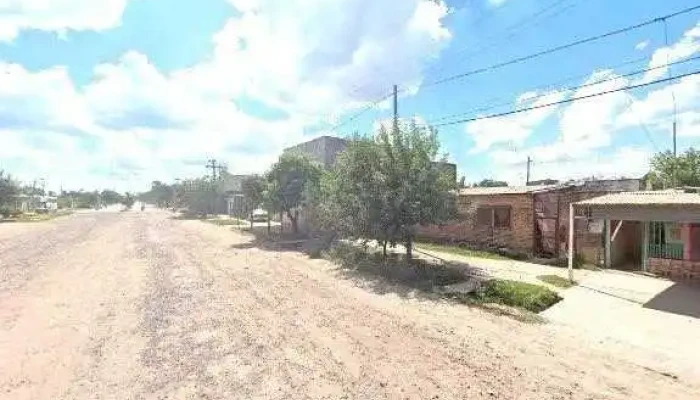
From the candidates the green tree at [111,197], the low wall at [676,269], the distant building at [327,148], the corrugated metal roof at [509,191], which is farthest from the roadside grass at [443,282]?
the green tree at [111,197]

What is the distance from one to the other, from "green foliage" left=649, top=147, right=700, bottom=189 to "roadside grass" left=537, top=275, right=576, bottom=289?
16.9 metres

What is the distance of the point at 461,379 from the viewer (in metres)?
6.90

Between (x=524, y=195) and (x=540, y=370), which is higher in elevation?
(x=524, y=195)

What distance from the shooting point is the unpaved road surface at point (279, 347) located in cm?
661

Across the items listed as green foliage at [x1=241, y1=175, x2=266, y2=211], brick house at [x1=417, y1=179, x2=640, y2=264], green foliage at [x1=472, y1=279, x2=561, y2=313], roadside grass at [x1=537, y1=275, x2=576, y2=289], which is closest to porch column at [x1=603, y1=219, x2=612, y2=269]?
brick house at [x1=417, y1=179, x2=640, y2=264]

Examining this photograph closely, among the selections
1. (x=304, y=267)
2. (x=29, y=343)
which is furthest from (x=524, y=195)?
(x=29, y=343)

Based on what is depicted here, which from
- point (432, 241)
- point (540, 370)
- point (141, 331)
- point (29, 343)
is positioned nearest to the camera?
point (540, 370)

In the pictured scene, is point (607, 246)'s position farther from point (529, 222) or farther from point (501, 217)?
point (501, 217)

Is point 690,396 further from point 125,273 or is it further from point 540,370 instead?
point 125,273

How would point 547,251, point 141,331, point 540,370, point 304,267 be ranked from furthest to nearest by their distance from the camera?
point 547,251 → point 304,267 → point 141,331 → point 540,370

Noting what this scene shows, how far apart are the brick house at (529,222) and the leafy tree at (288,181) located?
29.5 ft

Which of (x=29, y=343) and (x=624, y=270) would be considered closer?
(x=29, y=343)

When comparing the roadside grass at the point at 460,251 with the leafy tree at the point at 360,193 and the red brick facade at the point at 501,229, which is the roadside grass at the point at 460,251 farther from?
the leafy tree at the point at 360,193

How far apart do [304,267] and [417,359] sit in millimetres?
10334
